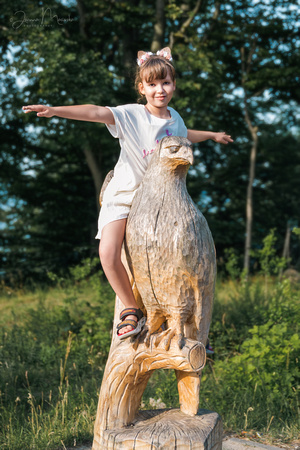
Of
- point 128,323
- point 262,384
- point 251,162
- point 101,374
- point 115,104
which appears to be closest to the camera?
point 128,323

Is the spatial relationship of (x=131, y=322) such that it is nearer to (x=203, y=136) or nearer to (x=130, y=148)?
(x=130, y=148)

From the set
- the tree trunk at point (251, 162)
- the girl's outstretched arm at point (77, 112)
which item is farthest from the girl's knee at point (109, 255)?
the tree trunk at point (251, 162)

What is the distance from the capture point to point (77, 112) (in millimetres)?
2330

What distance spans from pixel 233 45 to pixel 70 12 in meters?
3.48

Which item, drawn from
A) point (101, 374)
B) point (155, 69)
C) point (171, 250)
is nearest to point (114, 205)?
point (171, 250)

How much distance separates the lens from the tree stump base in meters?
2.26

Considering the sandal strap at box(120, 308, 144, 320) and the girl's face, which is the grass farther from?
the girl's face

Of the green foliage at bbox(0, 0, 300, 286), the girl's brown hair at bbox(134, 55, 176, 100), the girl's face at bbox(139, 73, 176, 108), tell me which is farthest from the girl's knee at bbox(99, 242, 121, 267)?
the green foliage at bbox(0, 0, 300, 286)

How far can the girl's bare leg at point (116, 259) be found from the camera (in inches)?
94.1

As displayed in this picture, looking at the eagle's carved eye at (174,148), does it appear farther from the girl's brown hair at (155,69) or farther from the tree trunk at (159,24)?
the tree trunk at (159,24)

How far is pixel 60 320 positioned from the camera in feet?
18.6

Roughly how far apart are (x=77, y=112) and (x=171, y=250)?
86 centimetres

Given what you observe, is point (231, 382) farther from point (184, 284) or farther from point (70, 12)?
point (70, 12)

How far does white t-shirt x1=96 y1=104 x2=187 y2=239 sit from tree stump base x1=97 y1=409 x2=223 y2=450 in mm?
1052
